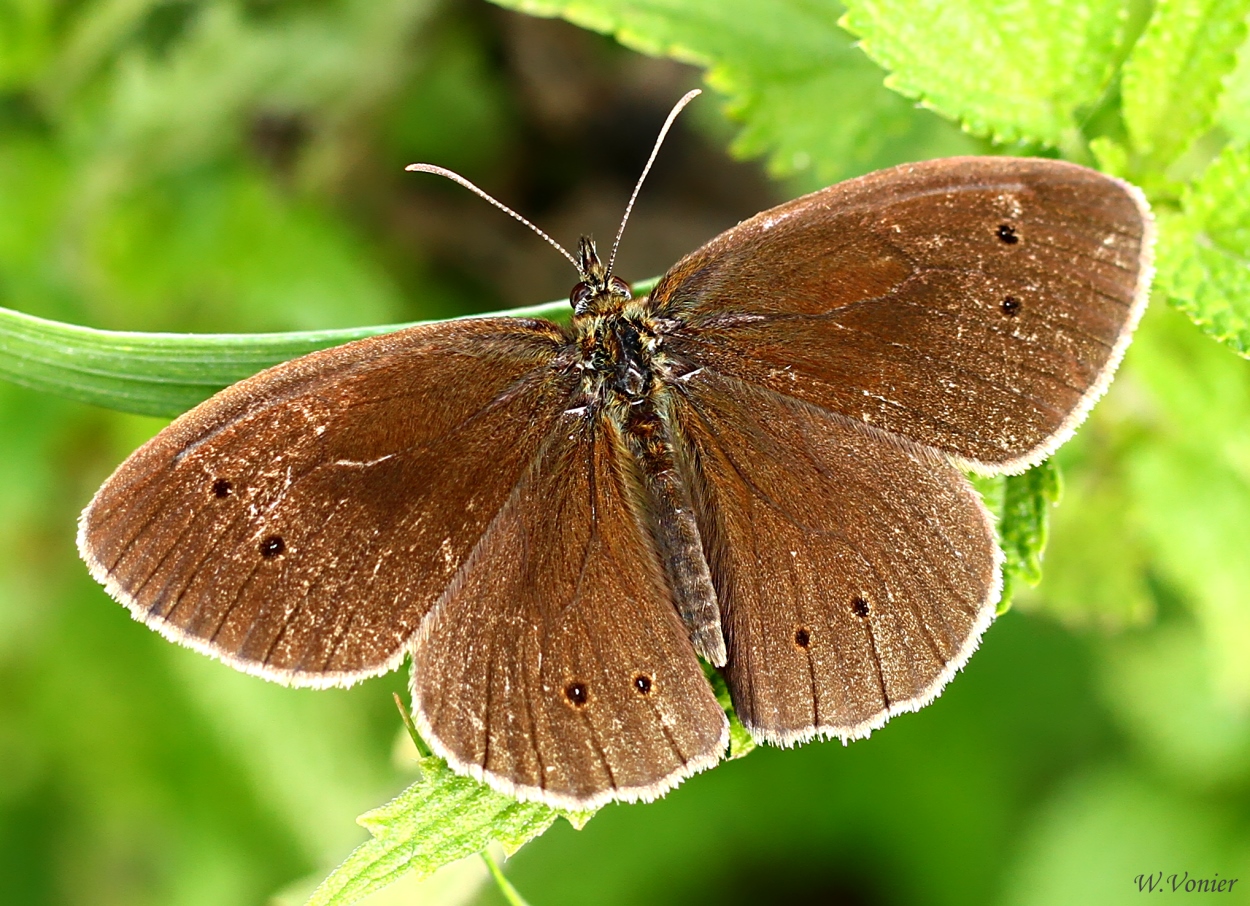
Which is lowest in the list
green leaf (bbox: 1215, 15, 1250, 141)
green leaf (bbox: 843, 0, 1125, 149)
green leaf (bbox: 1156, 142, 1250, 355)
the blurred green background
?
the blurred green background

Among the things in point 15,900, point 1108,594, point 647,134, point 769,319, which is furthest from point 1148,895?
point 15,900

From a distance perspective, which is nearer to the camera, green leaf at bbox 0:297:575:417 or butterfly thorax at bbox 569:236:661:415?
green leaf at bbox 0:297:575:417

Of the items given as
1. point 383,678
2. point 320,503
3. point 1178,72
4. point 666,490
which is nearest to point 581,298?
point 666,490

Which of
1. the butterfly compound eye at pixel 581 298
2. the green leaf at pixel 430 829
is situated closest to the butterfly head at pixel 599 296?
the butterfly compound eye at pixel 581 298

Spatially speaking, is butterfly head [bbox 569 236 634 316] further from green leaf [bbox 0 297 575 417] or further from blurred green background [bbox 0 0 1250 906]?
blurred green background [bbox 0 0 1250 906]

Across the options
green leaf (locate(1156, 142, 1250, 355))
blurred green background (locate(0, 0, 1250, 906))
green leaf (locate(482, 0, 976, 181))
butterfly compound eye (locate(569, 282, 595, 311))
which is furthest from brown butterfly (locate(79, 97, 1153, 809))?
blurred green background (locate(0, 0, 1250, 906))

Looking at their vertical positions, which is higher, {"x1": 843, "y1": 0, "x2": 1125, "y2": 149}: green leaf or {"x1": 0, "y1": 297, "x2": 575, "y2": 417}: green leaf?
{"x1": 843, "y1": 0, "x2": 1125, "y2": 149}: green leaf

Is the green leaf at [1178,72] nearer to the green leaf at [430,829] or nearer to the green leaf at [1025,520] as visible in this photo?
the green leaf at [1025,520]

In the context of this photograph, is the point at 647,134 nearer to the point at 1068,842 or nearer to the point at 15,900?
the point at 1068,842
